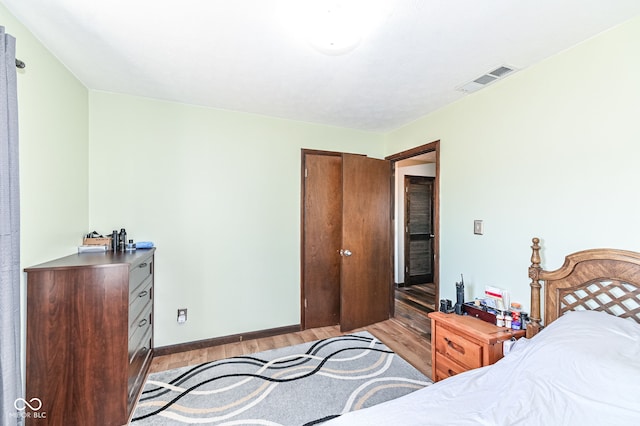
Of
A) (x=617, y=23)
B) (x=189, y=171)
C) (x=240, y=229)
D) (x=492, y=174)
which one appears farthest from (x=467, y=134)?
(x=189, y=171)

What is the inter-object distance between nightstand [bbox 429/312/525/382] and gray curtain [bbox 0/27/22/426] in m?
2.55

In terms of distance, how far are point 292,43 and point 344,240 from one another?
2075 millimetres

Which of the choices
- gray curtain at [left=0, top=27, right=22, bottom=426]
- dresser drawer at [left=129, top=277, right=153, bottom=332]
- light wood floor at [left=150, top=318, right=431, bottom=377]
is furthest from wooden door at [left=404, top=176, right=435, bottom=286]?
gray curtain at [left=0, top=27, right=22, bottom=426]

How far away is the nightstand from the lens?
5.91ft

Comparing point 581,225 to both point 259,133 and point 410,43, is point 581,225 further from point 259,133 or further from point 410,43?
point 259,133

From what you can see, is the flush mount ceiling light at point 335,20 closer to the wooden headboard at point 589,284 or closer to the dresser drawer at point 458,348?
the wooden headboard at point 589,284

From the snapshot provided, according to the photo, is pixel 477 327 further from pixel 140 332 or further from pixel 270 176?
pixel 140 332

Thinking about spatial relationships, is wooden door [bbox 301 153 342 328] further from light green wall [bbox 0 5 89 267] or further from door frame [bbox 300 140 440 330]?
light green wall [bbox 0 5 89 267]

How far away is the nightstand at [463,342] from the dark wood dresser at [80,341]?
2228 mm

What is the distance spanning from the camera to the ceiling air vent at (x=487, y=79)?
206 cm

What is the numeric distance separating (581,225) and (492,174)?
2.42ft

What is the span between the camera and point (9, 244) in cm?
131

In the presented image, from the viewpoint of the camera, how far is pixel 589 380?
110 centimetres

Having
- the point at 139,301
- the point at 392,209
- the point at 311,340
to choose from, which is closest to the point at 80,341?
the point at 139,301
